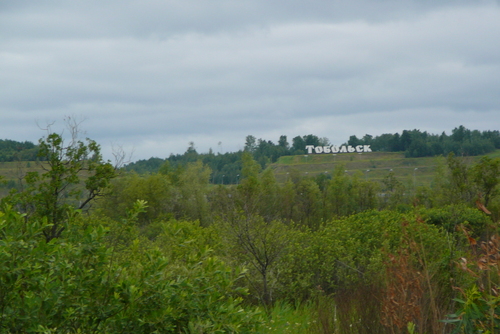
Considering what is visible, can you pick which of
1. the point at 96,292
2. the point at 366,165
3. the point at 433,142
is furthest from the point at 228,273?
the point at 433,142

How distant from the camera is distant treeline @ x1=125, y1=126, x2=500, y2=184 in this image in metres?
106

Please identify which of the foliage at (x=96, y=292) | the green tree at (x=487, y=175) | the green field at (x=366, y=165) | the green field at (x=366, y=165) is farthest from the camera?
the green field at (x=366, y=165)

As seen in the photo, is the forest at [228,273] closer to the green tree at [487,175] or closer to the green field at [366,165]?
the green tree at [487,175]

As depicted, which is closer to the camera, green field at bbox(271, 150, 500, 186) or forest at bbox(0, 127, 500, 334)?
A: forest at bbox(0, 127, 500, 334)

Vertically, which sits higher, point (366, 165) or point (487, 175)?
point (487, 175)

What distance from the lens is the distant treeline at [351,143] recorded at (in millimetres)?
105875

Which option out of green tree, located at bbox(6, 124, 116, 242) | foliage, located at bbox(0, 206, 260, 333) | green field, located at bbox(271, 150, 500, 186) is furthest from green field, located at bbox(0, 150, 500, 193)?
foliage, located at bbox(0, 206, 260, 333)

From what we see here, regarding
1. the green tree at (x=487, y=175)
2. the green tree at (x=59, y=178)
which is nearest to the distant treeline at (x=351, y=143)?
the green tree at (x=487, y=175)

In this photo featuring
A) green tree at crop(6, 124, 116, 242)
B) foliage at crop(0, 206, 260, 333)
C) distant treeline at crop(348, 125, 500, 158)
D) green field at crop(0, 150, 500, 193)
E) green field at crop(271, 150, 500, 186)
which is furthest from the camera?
distant treeline at crop(348, 125, 500, 158)

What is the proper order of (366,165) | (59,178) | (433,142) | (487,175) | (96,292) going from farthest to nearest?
(433,142), (366,165), (487,175), (59,178), (96,292)

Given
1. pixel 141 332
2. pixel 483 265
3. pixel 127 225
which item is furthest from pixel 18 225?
pixel 483 265

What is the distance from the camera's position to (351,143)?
13900 centimetres

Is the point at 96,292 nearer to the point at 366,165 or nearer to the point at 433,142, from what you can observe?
the point at 366,165

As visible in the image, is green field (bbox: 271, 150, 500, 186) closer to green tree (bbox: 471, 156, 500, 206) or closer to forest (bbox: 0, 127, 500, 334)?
green tree (bbox: 471, 156, 500, 206)
